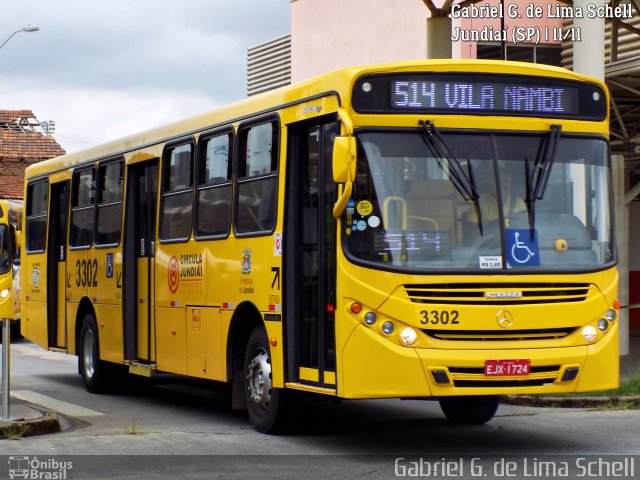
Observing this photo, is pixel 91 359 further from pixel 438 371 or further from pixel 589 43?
pixel 589 43

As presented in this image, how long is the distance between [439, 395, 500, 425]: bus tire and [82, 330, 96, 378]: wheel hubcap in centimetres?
580

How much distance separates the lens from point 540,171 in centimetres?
1055

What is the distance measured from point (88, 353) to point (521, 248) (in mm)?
8323

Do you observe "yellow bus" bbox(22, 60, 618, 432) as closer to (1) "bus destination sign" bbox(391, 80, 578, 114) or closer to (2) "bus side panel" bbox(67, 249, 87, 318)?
(1) "bus destination sign" bbox(391, 80, 578, 114)

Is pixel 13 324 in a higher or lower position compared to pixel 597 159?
lower

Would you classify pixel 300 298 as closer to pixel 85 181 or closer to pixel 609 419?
pixel 609 419

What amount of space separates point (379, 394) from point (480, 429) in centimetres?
264

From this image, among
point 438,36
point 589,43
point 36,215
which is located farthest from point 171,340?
point 438,36

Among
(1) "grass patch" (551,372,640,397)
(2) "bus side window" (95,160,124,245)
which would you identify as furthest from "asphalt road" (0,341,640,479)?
(2) "bus side window" (95,160,124,245)

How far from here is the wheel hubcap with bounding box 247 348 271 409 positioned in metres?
11.8

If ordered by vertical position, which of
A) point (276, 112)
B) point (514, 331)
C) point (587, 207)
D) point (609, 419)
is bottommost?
point (609, 419)

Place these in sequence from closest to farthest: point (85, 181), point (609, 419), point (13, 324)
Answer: point (609, 419), point (85, 181), point (13, 324)

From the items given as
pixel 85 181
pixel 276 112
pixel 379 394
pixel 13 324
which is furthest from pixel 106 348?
pixel 13 324

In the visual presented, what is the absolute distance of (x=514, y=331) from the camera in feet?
33.3
